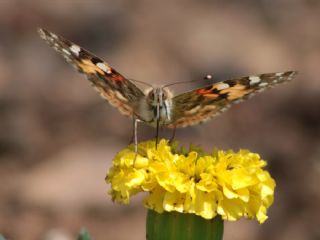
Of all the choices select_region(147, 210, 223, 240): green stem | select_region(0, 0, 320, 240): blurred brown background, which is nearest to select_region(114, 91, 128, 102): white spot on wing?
select_region(147, 210, 223, 240): green stem

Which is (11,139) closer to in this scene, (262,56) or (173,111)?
(262,56)

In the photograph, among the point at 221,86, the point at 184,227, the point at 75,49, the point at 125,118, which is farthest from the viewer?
the point at 125,118

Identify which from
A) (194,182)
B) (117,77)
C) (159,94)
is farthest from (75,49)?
(194,182)

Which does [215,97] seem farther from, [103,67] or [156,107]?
[103,67]

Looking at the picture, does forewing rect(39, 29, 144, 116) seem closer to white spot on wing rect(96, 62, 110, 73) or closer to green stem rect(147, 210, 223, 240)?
white spot on wing rect(96, 62, 110, 73)

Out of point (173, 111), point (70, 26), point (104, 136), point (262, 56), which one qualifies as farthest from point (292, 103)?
point (173, 111)

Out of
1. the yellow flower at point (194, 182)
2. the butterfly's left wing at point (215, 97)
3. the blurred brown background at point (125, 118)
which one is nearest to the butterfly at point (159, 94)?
the butterfly's left wing at point (215, 97)

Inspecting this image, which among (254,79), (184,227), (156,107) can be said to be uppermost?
(254,79)
